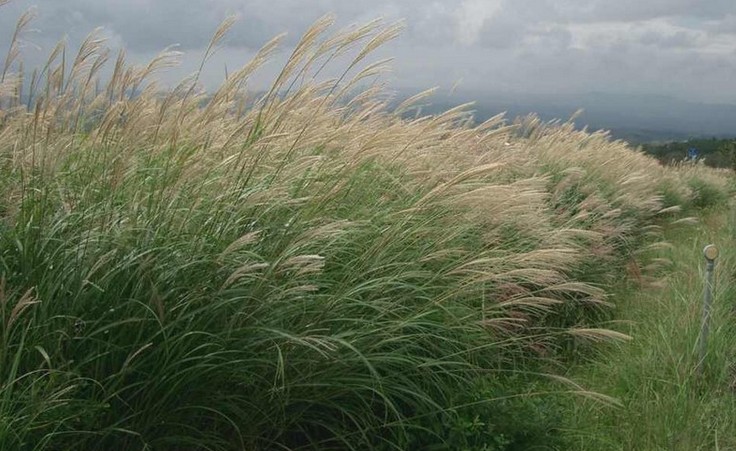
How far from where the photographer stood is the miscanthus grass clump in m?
2.71

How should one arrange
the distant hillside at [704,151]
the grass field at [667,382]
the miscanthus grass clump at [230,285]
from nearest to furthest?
the miscanthus grass clump at [230,285]
the grass field at [667,382]
the distant hillside at [704,151]

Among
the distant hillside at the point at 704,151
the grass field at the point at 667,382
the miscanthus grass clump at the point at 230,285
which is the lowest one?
the distant hillside at the point at 704,151

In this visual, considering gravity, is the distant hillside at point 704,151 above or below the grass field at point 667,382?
below

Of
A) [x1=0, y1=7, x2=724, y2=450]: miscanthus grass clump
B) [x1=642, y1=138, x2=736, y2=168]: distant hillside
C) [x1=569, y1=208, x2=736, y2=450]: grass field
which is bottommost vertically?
[x1=642, y1=138, x2=736, y2=168]: distant hillside

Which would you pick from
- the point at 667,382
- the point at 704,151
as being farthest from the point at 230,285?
the point at 704,151

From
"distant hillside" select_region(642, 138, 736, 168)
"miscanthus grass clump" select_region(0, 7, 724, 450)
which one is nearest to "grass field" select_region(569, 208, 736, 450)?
"miscanthus grass clump" select_region(0, 7, 724, 450)

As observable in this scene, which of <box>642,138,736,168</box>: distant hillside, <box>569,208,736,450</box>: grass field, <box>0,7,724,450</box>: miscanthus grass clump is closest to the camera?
<box>0,7,724,450</box>: miscanthus grass clump

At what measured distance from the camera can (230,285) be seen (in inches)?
115

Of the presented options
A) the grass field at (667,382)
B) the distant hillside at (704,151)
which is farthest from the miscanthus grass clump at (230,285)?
the distant hillside at (704,151)

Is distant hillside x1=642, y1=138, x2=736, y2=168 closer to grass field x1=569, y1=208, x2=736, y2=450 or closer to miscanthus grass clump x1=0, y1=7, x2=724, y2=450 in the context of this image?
grass field x1=569, y1=208, x2=736, y2=450

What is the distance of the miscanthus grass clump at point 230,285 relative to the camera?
271cm

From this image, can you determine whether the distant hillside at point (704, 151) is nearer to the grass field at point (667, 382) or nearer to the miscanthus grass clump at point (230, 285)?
the grass field at point (667, 382)

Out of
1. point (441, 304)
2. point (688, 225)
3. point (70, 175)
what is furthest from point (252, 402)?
point (688, 225)

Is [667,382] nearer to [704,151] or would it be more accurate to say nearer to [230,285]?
[230,285]
